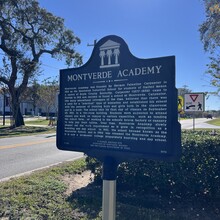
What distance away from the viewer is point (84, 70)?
341 centimetres

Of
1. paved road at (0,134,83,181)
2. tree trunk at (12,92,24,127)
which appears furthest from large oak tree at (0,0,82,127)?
paved road at (0,134,83,181)

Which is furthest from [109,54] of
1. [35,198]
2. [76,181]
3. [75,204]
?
[76,181]

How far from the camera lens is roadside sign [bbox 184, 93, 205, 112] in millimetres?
12844

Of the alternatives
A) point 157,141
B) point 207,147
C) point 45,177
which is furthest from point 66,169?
point 157,141

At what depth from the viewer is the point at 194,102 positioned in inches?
516

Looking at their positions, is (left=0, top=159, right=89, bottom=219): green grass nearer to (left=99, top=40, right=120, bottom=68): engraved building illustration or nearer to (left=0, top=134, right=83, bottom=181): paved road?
(left=0, top=134, right=83, bottom=181): paved road

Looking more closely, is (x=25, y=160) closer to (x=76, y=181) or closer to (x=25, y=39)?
(x=76, y=181)

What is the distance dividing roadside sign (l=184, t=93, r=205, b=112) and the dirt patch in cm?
770

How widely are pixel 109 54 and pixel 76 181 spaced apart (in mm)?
3788

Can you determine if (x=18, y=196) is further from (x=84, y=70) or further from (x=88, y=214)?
(x=84, y=70)

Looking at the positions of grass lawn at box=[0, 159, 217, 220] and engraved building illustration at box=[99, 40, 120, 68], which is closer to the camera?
engraved building illustration at box=[99, 40, 120, 68]

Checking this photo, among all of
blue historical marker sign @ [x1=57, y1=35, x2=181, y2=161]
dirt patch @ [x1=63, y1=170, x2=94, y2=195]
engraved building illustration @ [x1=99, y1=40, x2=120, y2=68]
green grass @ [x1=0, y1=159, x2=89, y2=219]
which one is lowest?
dirt patch @ [x1=63, y1=170, x2=94, y2=195]

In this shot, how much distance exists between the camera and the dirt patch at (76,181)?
18.5ft

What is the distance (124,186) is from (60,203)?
1247 millimetres
